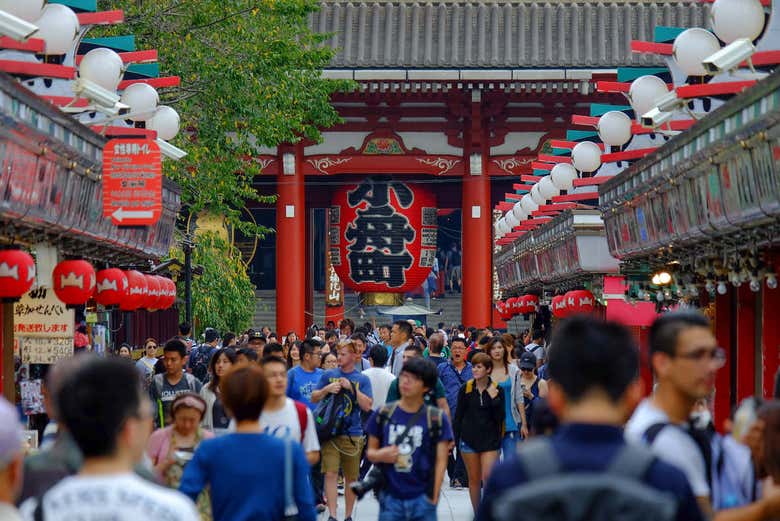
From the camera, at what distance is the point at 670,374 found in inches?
219

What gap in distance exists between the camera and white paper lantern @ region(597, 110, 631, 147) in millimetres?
16795

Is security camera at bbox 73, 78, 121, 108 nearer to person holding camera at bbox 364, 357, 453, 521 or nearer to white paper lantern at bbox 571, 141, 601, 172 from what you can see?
person holding camera at bbox 364, 357, 453, 521

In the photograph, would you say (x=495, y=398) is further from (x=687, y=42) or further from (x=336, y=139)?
(x=336, y=139)

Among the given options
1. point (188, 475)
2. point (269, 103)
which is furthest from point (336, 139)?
point (188, 475)

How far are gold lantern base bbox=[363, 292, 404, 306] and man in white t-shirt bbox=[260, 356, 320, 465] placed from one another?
25777 millimetres

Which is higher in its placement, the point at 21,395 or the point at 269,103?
the point at 269,103

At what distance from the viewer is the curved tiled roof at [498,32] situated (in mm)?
31562

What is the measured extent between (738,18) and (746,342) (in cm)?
358

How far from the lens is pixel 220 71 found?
805 inches

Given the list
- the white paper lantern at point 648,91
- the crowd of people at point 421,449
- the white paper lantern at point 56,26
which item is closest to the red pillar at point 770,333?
the white paper lantern at point 648,91

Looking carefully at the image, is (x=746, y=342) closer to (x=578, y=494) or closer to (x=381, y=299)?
(x=578, y=494)

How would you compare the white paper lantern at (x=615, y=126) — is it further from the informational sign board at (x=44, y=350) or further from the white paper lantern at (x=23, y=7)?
the white paper lantern at (x=23, y=7)

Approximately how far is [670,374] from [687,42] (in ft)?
24.0

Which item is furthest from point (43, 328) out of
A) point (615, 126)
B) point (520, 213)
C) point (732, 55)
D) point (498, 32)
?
point (498, 32)
